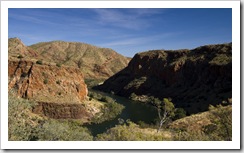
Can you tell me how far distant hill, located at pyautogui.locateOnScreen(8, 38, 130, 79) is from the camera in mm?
158375

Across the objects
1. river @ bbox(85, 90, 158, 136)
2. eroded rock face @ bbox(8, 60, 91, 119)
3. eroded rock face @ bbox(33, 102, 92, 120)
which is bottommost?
river @ bbox(85, 90, 158, 136)

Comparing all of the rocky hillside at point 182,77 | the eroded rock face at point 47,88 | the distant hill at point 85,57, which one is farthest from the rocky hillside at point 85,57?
the eroded rock face at point 47,88

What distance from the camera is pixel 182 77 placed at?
85.5m

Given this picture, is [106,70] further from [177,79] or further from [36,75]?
[36,75]

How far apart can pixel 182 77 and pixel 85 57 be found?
95125 mm

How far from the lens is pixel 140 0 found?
14.2 m

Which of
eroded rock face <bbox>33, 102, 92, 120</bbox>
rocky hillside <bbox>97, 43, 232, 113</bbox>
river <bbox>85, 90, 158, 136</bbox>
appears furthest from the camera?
rocky hillside <bbox>97, 43, 232, 113</bbox>

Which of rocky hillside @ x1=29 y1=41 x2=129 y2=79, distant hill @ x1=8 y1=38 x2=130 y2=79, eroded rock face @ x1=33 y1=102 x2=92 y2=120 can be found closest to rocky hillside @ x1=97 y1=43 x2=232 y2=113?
eroded rock face @ x1=33 y1=102 x2=92 y2=120

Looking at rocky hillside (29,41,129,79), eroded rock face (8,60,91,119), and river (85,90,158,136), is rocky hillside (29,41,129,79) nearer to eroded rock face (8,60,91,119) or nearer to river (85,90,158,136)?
river (85,90,158,136)

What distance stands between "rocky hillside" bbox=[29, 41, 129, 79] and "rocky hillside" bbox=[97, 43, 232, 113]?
152 feet

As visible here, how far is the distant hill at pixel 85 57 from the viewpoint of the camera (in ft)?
520

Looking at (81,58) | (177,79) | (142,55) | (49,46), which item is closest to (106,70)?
(81,58)

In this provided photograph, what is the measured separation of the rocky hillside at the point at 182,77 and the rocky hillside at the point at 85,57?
152 feet

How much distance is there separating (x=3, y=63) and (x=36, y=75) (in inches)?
1437
